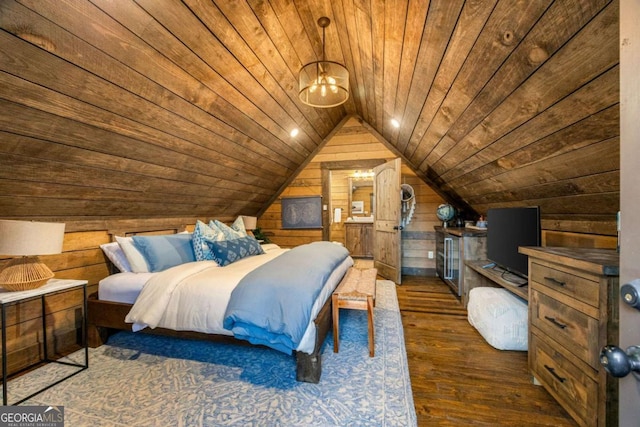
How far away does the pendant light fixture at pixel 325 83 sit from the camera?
224 centimetres

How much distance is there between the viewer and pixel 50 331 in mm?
2256

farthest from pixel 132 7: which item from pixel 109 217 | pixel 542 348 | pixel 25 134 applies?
pixel 542 348

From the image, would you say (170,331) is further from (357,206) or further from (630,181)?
(357,206)

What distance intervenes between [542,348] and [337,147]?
13.1ft

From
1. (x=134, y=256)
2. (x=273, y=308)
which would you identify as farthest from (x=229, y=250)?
(x=273, y=308)

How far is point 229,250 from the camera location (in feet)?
9.39

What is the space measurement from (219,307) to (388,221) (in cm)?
299

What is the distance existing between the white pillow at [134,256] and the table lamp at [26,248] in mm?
604

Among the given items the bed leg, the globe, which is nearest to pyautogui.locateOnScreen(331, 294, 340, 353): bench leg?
the bed leg

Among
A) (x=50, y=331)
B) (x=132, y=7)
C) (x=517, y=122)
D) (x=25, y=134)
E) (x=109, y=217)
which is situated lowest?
(x=50, y=331)

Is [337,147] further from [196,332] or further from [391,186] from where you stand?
[196,332]

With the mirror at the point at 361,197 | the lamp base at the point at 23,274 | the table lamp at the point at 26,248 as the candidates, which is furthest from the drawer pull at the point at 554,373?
the mirror at the point at 361,197

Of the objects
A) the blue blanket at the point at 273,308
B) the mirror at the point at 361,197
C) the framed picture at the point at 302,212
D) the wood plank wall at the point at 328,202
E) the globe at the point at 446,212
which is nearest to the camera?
the blue blanket at the point at 273,308

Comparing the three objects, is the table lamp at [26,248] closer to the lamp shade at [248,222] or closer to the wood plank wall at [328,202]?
the lamp shade at [248,222]
